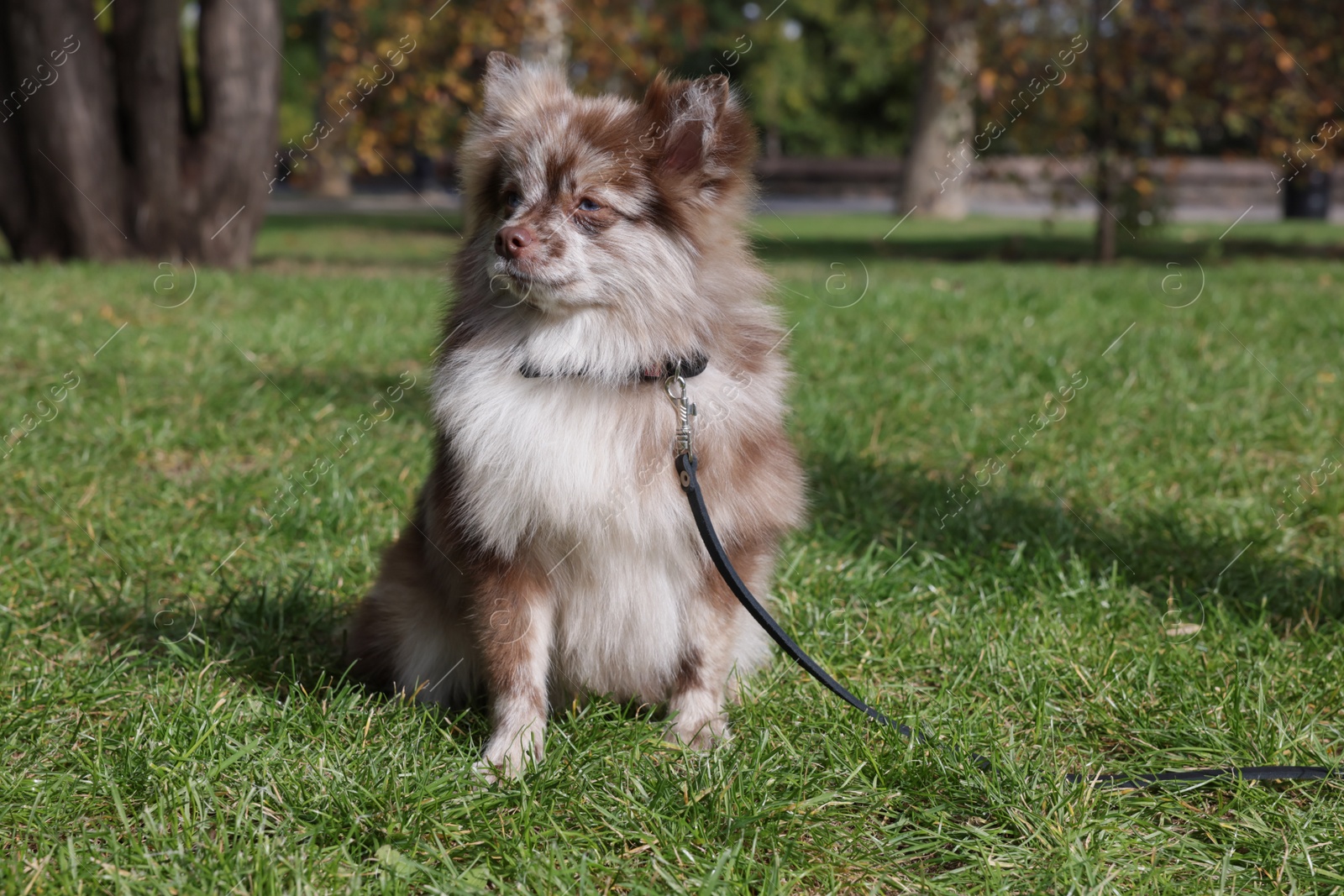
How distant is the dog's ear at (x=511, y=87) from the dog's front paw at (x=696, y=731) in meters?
1.63

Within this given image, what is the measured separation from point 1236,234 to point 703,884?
1854cm

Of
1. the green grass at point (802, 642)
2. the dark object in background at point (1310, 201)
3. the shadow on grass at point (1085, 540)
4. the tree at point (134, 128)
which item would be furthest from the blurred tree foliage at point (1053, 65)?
the dark object in background at point (1310, 201)

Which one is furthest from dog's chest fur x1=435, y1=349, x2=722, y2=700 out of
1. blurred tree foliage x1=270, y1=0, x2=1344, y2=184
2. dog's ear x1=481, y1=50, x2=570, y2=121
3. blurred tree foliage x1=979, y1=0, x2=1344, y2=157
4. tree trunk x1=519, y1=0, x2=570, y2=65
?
tree trunk x1=519, y1=0, x2=570, y2=65

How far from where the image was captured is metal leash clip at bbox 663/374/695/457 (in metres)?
2.70

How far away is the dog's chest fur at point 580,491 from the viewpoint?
8.73ft

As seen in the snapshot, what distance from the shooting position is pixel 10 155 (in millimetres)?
10250

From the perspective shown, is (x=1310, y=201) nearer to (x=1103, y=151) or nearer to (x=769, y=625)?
(x=1103, y=151)

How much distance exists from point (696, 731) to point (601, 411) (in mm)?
862

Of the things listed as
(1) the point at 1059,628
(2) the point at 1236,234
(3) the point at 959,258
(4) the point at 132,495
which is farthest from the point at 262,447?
(2) the point at 1236,234

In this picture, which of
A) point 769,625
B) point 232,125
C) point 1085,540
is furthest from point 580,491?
point 232,125

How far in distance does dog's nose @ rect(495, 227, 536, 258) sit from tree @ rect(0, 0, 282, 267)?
8.70 metres

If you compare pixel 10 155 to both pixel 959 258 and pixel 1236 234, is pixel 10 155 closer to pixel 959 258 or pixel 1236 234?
pixel 959 258

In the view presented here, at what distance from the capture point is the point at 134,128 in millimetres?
10109

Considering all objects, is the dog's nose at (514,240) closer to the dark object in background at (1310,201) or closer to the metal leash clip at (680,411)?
the metal leash clip at (680,411)
